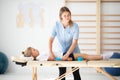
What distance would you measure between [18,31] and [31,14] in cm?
52

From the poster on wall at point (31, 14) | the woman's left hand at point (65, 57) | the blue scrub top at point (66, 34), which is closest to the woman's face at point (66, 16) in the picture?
the blue scrub top at point (66, 34)

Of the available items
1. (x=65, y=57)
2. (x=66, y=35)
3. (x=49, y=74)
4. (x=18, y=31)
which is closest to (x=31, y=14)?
(x=18, y=31)

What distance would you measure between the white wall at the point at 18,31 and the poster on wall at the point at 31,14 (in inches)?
2.9

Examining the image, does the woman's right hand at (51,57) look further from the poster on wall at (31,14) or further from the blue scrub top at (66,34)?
the poster on wall at (31,14)

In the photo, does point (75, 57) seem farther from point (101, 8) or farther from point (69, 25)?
point (101, 8)

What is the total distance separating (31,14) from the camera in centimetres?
567

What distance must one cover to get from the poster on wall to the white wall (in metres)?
0.07

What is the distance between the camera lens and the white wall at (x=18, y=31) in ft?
18.8

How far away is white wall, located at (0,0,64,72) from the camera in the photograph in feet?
18.8

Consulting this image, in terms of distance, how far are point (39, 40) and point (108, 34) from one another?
1630 millimetres

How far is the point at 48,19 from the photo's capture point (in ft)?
18.8

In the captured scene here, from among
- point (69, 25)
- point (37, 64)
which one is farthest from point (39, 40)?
point (37, 64)

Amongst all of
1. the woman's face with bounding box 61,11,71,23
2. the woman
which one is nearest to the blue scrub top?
the woman

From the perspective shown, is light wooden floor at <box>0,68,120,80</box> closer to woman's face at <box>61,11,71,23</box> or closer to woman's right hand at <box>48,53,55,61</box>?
woman's right hand at <box>48,53,55,61</box>
